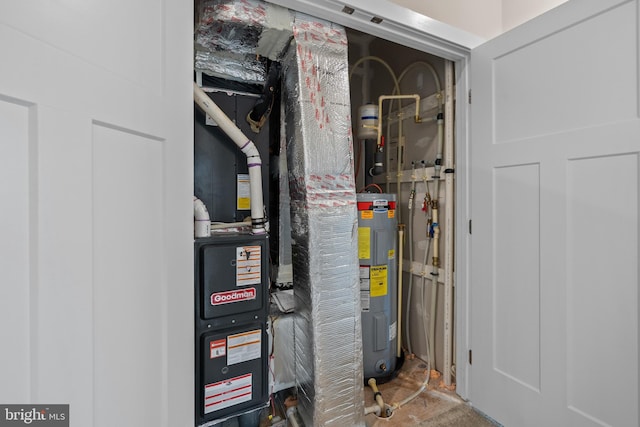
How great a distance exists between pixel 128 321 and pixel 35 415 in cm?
24

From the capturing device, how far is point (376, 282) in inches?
74.8

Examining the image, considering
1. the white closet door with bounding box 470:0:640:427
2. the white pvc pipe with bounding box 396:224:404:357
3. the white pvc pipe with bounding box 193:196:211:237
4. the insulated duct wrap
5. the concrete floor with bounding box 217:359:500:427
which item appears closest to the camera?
the white closet door with bounding box 470:0:640:427

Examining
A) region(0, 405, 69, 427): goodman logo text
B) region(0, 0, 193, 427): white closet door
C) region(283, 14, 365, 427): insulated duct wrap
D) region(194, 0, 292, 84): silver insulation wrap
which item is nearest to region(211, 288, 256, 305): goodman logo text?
region(0, 0, 193, 427): white closet door

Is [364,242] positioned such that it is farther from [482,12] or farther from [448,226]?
[482,12]

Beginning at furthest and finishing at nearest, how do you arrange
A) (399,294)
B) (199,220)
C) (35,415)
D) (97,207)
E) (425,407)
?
1. (399,294)
2. (425,407)
3. (199,220)
4. (97,207)
5. (35,415)

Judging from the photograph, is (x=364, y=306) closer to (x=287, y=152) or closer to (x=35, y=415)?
(x=287, y=152)

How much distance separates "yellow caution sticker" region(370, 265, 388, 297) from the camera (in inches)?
74.5

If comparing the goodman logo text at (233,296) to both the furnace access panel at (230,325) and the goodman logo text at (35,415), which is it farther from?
the goodman logo text at (35,415)

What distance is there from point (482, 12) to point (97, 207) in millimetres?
2375

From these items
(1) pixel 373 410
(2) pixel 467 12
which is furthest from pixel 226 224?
(2) pixel 467 12

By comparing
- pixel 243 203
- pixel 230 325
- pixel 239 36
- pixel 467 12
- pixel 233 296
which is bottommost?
pixel 230 325

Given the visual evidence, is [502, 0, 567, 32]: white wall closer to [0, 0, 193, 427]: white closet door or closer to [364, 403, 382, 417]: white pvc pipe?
[0, 0, 193, 427]: white closet door

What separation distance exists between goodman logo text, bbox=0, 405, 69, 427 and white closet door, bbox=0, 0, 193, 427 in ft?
0.04

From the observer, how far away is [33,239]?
0.56m
